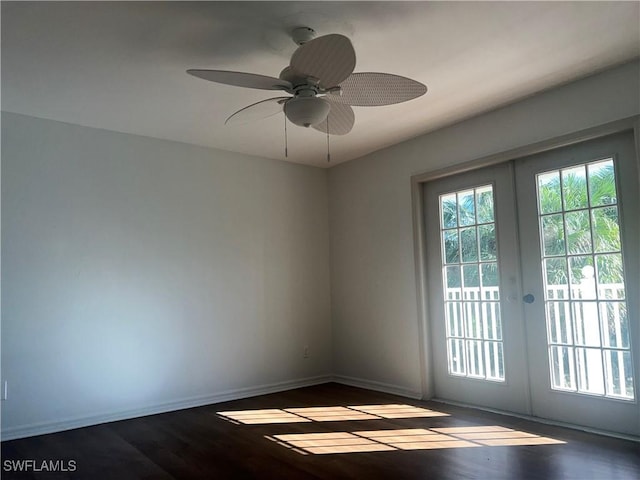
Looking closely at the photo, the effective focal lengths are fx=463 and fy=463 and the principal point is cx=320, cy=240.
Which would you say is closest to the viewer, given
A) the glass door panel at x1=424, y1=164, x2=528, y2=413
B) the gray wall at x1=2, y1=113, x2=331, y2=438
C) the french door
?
the french door

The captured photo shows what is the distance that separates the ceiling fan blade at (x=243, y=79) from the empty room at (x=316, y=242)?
0.03 m

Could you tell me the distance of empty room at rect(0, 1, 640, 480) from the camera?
2475 mm

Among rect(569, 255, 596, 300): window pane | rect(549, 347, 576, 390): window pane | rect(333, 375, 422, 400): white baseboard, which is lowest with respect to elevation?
rect(333, 375, 422, 400): white baseboard

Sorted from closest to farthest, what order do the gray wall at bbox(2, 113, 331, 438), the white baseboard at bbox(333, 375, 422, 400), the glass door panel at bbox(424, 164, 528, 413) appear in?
the gray wall at bbox(2, 113, 331, 438) → the glass door panel at bbox(424, 164, 528, 413) → the white baseboard at bbox(333, 375, 422, 400)

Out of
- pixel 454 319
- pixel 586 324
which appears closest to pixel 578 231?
pixel 586 324

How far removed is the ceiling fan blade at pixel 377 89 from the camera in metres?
2.19

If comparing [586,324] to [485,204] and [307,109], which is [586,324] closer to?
[485,204]

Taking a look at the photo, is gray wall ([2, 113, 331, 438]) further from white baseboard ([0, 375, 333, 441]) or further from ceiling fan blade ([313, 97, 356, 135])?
ceiling fan blade ([313, 97, 356, 135])

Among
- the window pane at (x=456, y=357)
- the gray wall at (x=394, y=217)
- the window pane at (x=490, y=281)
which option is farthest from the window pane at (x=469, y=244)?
the window pane at (x=456, y=357)

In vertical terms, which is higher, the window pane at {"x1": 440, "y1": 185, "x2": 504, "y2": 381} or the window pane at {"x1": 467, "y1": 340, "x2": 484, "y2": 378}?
the window pane at {"x1": 440, "y1": 185, "x2": 504, "y2": 381}

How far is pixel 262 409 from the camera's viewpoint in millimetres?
3891

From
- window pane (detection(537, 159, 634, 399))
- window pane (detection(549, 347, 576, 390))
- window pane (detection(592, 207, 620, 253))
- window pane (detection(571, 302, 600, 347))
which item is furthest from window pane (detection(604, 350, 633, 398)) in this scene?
window pane (detection(592, 207, 620, 253))

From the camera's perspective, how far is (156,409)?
3840mm

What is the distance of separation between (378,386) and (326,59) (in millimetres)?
3349
